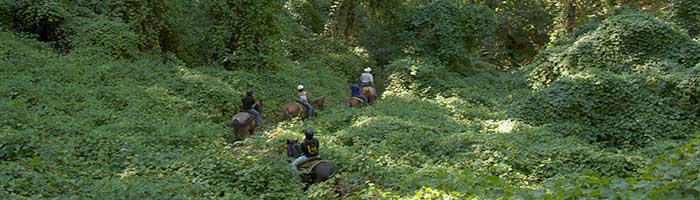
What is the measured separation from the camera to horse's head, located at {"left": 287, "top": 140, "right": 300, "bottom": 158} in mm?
11106

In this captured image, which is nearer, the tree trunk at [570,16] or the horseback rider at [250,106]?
the horseback rider at [250,106]

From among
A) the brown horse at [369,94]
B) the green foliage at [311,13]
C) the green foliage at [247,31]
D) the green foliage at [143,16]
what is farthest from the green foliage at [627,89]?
the green foliage at [311,13]

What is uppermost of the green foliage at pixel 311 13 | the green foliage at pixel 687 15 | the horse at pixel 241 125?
the green foliage at pixel 687 15

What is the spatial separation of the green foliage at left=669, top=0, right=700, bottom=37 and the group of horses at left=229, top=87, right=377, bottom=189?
10.8 m

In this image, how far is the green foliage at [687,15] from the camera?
18.4 metres

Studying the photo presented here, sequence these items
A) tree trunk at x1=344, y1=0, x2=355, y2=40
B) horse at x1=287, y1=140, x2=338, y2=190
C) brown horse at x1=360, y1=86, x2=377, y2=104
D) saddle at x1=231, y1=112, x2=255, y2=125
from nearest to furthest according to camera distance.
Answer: horse at x1=287, y1=140, x2=338, y2=190 < saddle at x1=231, y1=112, x2=255, y2=125 < brown horse at x1=360, y1=86, x2=377, y2=104 < tree trunk at x1=344, y1=0, x2=355, y2=40

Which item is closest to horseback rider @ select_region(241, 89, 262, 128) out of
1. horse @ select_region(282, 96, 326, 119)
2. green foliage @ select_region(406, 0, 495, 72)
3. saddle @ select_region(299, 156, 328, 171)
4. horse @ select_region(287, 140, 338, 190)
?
horse @ select_region(282, 96, 326, 119)

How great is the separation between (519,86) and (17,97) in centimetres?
1589

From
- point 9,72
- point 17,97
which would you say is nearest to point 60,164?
point 17,97

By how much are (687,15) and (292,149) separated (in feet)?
50.0

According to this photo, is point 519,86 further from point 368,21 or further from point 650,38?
point 368,21

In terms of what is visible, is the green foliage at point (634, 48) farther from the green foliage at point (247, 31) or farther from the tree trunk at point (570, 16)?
the green foliage at point (247, 31)

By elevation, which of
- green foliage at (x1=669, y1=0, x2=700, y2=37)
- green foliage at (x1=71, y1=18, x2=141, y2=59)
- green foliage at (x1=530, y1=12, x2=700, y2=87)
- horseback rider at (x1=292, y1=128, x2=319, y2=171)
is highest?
green foliage at (x1=669, y1=0, x2=700, y2=37)

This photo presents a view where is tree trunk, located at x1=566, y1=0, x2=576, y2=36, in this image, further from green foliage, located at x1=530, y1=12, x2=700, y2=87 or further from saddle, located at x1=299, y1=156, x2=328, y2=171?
saddle, located at x1=299, y1=156, x2=328, y2=171
